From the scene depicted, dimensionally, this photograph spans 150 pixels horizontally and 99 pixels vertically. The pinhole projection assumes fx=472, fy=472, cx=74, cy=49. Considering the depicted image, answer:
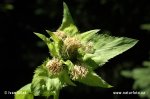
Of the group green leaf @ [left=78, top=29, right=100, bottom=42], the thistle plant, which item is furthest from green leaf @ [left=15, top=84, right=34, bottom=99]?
green leaf @ [left=78, top=29, right=100, bottom=42]

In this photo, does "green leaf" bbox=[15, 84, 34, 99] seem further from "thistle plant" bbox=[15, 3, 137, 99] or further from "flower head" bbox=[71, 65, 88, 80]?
"flower head" bbox=[71, 65, 88, 80]

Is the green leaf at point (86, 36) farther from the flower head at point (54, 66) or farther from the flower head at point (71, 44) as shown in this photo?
the flower head at point (54, 66)

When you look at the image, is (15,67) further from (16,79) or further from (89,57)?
(89,57)

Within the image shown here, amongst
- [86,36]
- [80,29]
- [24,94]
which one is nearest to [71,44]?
[86,36]

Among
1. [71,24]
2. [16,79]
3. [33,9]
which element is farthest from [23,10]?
[71,24]

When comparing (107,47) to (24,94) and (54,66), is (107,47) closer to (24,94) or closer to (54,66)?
(54,66)

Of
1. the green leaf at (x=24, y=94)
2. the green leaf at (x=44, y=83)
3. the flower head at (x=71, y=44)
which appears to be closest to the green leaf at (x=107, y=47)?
the flower head at (x=71, y=44)

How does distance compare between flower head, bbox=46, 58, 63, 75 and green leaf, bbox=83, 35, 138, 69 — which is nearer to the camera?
flower head, bbox=46, 58, 63, 75
